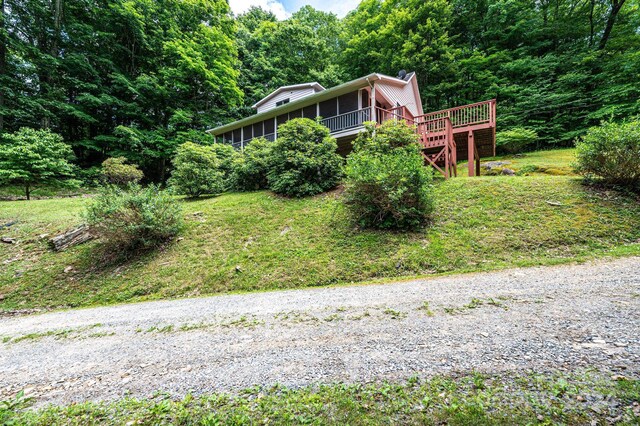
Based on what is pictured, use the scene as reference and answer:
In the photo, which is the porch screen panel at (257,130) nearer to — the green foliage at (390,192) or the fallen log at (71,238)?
the fallen log at (71,238)

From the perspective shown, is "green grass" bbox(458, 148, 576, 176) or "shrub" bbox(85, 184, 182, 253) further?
"green grass" bbox(458, 148, 576, 176)

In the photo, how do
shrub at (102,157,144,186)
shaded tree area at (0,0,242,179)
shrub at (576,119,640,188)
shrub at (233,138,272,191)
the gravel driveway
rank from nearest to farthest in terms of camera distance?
1. the gravel driveway
2. shrub at (576,119,640,188)
3. shrub at (233,138,272,191)
4. shrub at (102,157,144,186)
5. shaded tree area at (0,0,242,179)

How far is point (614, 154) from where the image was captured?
6.07m

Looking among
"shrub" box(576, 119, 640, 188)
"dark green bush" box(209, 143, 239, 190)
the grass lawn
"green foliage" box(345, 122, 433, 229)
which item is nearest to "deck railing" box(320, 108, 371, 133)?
"dark green bush" box(209, 143, 239, 190)

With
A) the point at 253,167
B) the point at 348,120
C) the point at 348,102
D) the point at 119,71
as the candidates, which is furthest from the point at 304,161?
the point at 119,71

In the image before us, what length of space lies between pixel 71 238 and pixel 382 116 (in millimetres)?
13062

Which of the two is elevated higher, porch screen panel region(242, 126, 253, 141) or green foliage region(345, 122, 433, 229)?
porch screen panel region(242, 126, 253, 141)

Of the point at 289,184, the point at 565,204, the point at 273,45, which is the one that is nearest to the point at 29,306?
the point at 289,184

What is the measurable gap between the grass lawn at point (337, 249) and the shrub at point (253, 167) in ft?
12.3

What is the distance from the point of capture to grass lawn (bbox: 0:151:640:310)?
5137 millimetres

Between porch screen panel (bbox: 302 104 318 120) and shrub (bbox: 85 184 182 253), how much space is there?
31.8ft

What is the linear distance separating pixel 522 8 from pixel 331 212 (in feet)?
81.2

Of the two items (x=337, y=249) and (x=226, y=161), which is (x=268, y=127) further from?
(x=337, y=249)

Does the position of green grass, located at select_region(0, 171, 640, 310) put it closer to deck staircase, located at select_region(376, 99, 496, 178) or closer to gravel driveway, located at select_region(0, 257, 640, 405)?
gravel driveway, located at select_region(0, 257, 640, 405)
